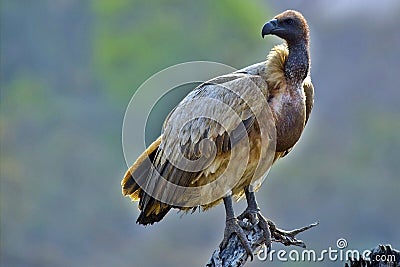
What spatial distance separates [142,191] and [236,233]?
2.18 ft

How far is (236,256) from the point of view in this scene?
710 cm

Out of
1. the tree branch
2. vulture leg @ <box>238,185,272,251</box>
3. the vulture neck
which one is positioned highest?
the vulture neck

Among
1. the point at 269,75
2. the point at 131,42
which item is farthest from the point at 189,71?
the point at 131,42

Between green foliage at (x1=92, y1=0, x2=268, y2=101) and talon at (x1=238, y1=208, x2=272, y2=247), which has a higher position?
green foliage at (x1=92, y1=0, x2=268, y2=101)

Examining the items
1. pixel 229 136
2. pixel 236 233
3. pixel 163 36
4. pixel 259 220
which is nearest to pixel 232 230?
pixel 236 233

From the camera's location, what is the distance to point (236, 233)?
719 centimetres

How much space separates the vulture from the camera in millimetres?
7180

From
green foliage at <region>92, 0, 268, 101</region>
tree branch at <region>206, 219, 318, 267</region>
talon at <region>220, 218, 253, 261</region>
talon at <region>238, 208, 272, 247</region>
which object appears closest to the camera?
tree branch at <region>206, 219, 318, 267</region>

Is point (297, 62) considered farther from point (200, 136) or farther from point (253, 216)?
point (253, 216)

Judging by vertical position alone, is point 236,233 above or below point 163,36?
below

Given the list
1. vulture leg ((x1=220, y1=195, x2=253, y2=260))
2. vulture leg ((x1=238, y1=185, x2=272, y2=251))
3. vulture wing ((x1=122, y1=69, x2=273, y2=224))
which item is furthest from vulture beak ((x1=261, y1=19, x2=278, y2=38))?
vulture leg ((x1=220, y1=195, x2=253, y2=260))

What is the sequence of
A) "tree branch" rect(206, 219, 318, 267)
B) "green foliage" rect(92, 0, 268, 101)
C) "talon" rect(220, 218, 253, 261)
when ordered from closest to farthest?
"tree branch" rect(206, 219, 318, 267) → "talon" rect(220, 218, 253, 261) → "green foliage" rect(92, 0, 268, 101)

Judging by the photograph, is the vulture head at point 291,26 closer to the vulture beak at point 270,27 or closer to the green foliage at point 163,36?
the vulture beak at point 270,27

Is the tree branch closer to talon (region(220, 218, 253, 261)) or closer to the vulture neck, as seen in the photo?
talon (region(220, 218, 253, 261))
